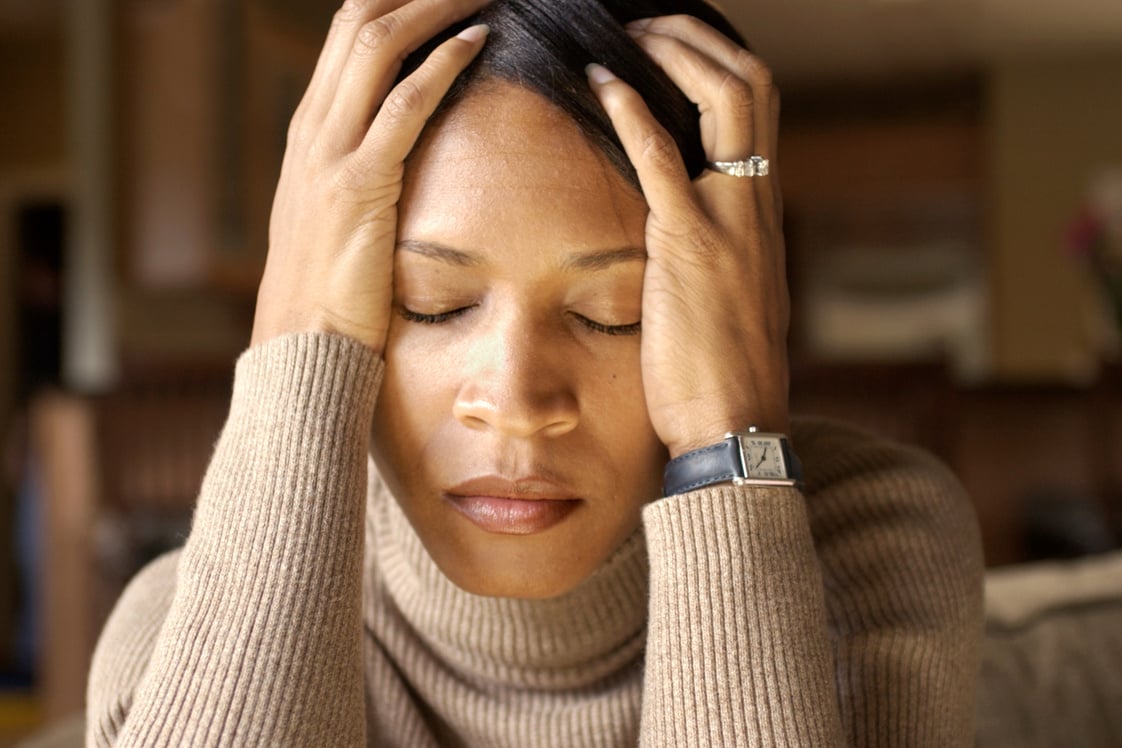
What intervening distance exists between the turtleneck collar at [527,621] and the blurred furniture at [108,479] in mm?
2012

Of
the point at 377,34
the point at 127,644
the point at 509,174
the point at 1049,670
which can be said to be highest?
the point at 377,34

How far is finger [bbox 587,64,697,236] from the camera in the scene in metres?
0.75

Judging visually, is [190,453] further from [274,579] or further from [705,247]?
[705,247]

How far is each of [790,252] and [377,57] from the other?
6.20 meters

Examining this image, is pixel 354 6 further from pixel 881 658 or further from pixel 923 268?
pixel 923 268

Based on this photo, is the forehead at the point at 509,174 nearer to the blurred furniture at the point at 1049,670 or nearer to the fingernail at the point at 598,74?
the fingernail at the point at 598,74

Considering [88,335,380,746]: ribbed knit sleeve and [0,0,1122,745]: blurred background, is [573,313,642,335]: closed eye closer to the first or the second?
[88,335,380,746]: ribbed knit sleeve

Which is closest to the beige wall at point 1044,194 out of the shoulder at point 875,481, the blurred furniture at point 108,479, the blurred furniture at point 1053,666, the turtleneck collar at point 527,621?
the blurred furniture at point 108,479

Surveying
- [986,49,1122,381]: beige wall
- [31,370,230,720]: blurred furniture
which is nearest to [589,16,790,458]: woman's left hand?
[31,370,230,720]: blurred furniture

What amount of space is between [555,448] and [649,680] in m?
0.18

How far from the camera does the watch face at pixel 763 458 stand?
2.53ft

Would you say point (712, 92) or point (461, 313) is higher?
point (712, 92)

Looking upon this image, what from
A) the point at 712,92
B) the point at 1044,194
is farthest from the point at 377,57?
the point at 1044,194

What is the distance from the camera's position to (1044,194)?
591 cm
